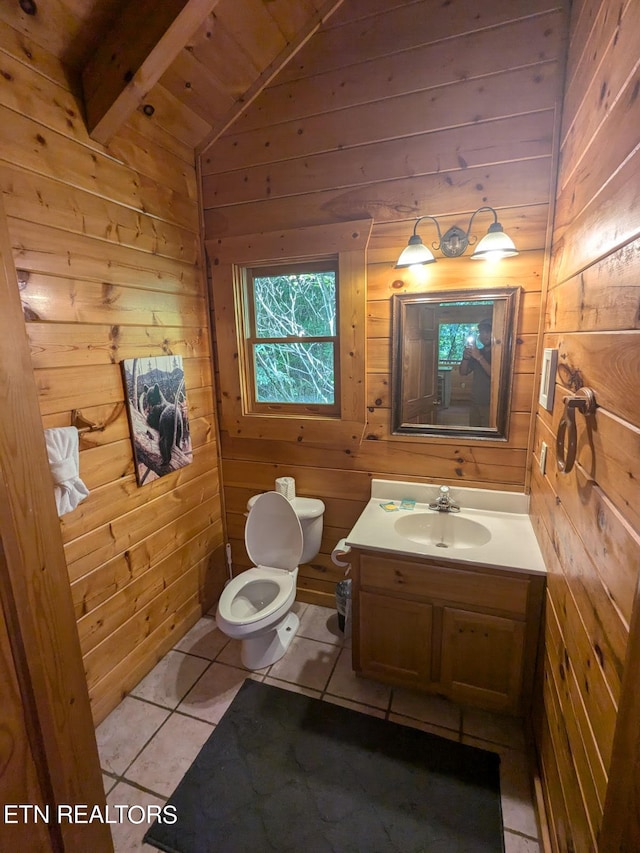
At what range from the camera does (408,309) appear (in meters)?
1.91

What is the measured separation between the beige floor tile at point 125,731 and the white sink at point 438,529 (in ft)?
4.57

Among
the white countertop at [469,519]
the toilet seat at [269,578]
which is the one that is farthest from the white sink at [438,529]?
the toilet seat at [269,578]

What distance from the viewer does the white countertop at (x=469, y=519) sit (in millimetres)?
1547

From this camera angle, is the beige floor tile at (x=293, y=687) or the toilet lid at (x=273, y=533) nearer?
the beige floor tile at (x=293, y=687)

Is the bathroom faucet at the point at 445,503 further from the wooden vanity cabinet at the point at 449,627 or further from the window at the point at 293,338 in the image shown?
the window at the point at 293,338

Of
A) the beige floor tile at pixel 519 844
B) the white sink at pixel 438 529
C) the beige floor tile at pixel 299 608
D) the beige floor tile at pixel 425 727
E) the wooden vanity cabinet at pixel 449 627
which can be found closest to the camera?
the beige floor tile at pixel 519 844

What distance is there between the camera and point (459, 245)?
1767mm

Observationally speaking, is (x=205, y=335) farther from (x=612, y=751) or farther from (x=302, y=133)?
(x=612, y=751)

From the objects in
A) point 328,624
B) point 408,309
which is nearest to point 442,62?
point 408,309

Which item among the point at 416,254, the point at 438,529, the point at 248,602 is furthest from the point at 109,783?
the point at 416,254

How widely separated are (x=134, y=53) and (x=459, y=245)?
1460 mm

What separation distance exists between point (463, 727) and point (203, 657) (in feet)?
4.28

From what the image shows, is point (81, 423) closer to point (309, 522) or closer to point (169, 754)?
point (309, 522)

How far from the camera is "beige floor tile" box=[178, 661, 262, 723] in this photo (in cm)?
176
